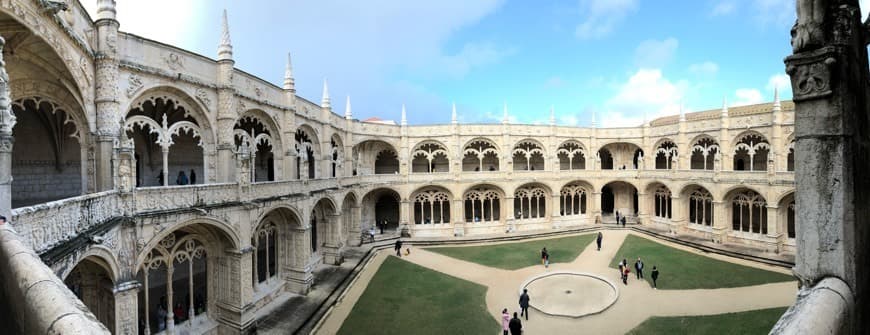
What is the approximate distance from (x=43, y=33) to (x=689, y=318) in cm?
2110

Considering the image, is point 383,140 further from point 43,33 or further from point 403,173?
point 43,33

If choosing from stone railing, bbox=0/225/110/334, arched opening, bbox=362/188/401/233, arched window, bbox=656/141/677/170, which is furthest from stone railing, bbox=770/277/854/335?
arched window, bbox=656/141/677/170

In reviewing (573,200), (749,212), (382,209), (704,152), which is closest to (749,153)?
(704,152)

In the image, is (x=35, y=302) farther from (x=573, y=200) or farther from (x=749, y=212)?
(x=749, y=212)

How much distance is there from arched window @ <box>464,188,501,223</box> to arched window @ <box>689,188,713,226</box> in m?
15.5

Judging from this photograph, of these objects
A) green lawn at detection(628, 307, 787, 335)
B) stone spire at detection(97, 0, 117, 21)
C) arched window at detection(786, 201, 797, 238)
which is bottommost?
green lawn at detection(628, 307, 787, 335)

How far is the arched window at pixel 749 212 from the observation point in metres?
25.2

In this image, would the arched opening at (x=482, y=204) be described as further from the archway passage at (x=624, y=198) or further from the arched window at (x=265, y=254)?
the arched window at (x=265, y=254)

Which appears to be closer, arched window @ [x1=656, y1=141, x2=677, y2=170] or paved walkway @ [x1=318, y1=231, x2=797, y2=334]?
paved walkway @ [x1=318, y1=231, x2=797, y2=334]

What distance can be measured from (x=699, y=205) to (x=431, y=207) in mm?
22301

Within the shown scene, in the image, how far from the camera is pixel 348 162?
26.0 m

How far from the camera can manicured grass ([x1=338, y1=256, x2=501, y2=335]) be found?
1374 centimetres

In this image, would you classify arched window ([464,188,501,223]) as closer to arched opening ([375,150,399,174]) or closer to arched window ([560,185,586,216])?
arched window ([560,185,586,216])

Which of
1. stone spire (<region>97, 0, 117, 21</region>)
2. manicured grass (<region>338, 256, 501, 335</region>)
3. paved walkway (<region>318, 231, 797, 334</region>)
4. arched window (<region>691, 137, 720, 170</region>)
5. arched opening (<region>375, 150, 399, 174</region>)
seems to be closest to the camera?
stone spire (<region>97, 0, 117, 21</region>)
